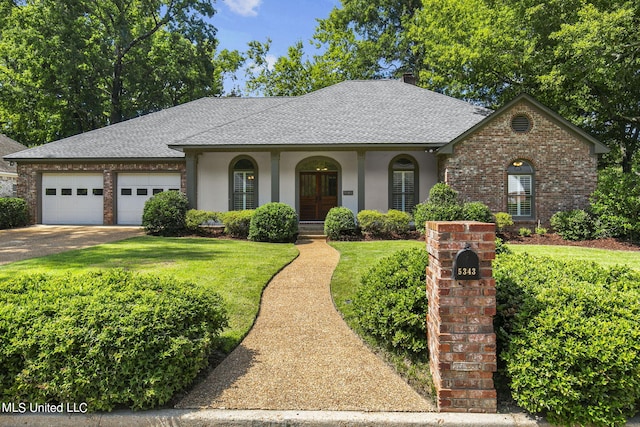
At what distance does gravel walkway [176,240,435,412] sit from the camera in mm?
2934

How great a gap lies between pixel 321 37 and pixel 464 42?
1704 centimetres

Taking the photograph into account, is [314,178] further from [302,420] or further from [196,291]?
[302,420]

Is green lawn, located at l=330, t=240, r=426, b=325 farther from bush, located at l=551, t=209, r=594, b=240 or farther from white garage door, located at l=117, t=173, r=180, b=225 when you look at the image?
white garage door, located at l=117, t=173, r=180, b=225

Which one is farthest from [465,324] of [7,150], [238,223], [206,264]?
[7,150]

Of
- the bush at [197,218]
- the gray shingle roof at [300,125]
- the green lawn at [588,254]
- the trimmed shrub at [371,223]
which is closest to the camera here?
the green lawn at [588,254]

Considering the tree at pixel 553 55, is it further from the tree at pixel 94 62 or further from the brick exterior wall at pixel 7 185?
the brick exterior wall at pixel 7 185

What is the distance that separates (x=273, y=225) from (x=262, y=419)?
29.1ft

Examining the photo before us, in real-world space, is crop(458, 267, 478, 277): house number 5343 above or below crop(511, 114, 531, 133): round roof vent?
below

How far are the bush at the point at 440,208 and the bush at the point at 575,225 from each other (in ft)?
11.6

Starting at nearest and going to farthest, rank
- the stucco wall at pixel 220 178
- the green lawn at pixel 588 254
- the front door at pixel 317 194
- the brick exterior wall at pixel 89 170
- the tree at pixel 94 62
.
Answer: the green lawn at pixel 588 254, the stucco wall at pixel 220 178, the front door at pixel 317 194, the brick exterior wall at pixel 89 170, the tree at pixel 94 62

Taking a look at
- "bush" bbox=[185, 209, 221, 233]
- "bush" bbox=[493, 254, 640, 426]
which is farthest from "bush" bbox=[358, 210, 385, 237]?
"bush" bbox=[493, 254, 640, 426]

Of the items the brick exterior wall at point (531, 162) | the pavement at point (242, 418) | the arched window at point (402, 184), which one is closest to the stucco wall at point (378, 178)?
the arched window at point (402, 184)

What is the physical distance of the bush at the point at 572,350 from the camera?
2607 mm

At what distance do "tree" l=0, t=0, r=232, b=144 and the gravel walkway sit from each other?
82.5 ft
